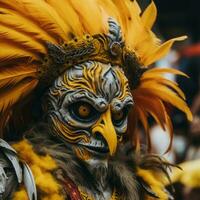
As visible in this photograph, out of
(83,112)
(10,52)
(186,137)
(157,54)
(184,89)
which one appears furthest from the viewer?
(184,89)

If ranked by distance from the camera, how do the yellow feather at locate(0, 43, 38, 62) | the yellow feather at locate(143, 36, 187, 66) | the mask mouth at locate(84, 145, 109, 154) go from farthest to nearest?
the yellow feather at locate(143, 36, 187, 66)
the mask mouth at locate(84, 145, 109, 154)
the yellow feather at locate(0, 43, 38, 62)

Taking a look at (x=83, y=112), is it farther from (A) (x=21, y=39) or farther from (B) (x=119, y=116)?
(A) (x=21, y=39)

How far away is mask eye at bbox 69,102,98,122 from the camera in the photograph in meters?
3.70

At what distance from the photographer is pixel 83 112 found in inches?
146

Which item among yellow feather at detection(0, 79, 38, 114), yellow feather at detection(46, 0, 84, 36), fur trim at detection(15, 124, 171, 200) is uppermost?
yellow feather at detection(46, 0, 84, 36)

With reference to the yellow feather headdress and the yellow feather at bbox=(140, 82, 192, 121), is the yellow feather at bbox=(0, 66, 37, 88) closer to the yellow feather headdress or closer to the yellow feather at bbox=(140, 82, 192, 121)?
the yellow feather headdress

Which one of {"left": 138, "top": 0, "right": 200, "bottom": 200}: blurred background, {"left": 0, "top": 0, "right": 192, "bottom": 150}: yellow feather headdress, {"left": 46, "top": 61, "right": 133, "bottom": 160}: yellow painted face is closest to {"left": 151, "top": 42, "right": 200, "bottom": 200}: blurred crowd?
{"left": 138, "top": 0, "right": 200, "bottom": 200}: blurred background

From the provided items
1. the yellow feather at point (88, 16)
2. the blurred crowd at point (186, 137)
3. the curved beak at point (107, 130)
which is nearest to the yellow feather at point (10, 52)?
the yellow feather at point (88, 16)

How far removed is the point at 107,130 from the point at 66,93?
216 millimetres

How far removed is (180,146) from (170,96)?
240cm

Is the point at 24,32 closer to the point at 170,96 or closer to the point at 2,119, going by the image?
the point at 2,119

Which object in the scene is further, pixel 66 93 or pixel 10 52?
pixel 66 93

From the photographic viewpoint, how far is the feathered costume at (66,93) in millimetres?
3604

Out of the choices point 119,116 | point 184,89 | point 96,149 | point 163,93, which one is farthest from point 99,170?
point 184,89
